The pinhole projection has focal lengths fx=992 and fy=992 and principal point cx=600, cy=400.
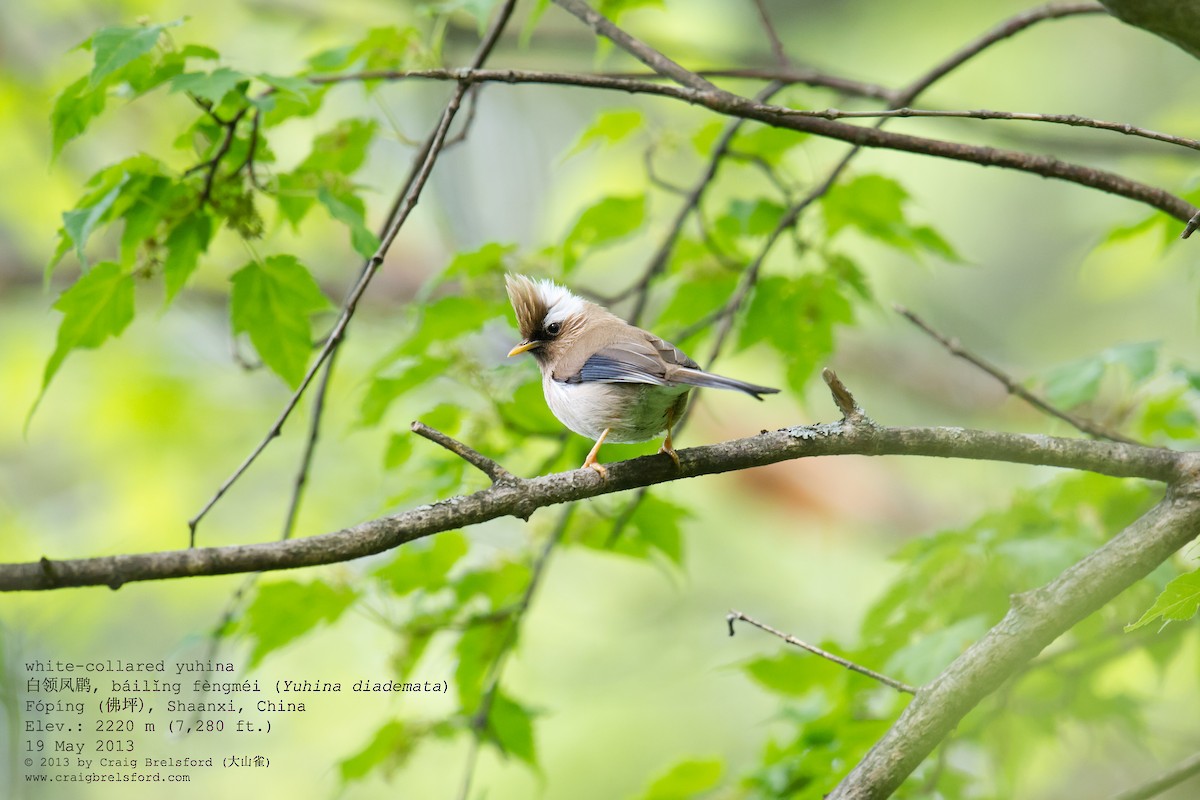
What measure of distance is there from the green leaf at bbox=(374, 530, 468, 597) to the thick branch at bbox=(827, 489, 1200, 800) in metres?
1.63

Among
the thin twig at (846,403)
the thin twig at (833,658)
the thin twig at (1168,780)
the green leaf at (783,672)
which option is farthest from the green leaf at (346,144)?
the thin twig at (1168,780)

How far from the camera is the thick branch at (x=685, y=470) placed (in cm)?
192

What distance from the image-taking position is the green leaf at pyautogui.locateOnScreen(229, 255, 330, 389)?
284 centimetres

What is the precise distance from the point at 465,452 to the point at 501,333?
4687 mm

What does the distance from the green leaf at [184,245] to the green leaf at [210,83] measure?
37 cm

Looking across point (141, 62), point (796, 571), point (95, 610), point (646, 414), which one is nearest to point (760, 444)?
point (646, 414)

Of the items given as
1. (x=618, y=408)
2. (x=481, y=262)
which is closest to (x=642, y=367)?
(x=618, y=408)

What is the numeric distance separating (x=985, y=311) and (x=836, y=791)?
12.9 m

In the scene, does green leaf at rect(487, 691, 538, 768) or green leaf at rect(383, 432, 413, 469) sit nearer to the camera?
green leaf at rect(383, 432, 413, 469)

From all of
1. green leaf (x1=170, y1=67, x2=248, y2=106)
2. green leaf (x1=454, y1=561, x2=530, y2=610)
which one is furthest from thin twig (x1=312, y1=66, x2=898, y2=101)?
green leaf (x1=454, y1=561, x2=530, y2=610)

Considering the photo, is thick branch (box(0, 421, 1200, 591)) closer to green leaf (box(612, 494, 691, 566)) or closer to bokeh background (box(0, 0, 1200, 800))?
green leaf (box(612, 494, 691, 566))

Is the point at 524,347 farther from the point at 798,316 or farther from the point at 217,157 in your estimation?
the point at 217,157

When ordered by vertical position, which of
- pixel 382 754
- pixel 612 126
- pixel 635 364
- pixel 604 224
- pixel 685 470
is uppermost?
pixel 612 126

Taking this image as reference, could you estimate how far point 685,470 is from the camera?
2.34 m
